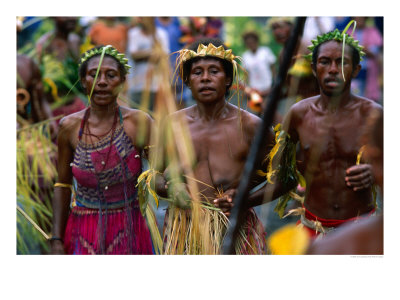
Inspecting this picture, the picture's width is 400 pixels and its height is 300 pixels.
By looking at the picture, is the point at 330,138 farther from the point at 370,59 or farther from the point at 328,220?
the point at 370,59

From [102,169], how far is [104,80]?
1.55 feet

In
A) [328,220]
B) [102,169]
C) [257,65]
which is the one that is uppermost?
[257,65]

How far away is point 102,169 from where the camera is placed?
3.48 m

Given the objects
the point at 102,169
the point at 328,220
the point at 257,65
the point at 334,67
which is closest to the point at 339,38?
the point at 334,67

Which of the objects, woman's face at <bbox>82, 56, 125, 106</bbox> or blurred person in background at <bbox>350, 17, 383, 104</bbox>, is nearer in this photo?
woman's face at <bbox>82, 56, 125, 106</bbox>

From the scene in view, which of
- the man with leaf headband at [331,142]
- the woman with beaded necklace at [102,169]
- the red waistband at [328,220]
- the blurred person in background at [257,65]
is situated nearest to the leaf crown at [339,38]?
the man with leaf headband at [331,142]

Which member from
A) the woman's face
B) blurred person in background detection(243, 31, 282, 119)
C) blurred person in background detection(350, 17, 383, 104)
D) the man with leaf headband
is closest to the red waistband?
the man with leaf headband

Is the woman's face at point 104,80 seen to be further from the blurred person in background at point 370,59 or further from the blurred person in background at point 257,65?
the blurred person in background at point 257,65

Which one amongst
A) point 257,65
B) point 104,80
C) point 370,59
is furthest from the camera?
point 257,65

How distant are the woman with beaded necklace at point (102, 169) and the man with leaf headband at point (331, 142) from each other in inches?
30.4

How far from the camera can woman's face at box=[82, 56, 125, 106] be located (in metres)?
3.43

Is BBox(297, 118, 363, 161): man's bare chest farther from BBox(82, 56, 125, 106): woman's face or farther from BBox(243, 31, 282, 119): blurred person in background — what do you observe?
BBox(243, 31, 282, 119): blurred person in background
